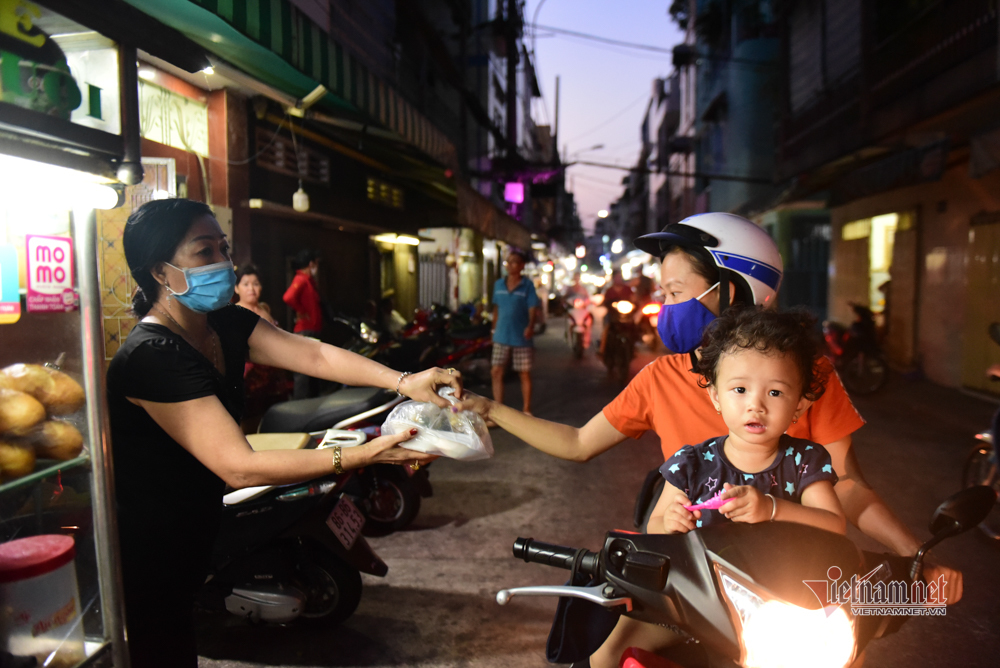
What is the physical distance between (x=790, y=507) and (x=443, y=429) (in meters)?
1.05

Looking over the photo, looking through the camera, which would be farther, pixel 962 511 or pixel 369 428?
pixel 369 428

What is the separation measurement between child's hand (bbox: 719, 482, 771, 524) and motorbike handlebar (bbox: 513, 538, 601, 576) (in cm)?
33

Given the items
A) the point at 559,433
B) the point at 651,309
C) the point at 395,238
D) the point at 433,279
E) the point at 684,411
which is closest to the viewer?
the point at 684,411

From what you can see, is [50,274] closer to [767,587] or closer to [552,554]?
[552,554]

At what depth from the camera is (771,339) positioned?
1559 millimetres

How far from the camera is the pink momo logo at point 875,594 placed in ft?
4.11

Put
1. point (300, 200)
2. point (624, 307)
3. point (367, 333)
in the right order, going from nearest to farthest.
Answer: point (367, 333) < point (300, 200) < point (624, 307)

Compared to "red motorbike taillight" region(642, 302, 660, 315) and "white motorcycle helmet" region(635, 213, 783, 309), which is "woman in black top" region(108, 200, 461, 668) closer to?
"white motorcycle helmet" region(635, 213, 783, 309)

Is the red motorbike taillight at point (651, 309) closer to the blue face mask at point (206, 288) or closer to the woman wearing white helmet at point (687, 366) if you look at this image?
the woman wearing white helmet at point (687, 366)

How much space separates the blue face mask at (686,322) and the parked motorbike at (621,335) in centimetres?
873

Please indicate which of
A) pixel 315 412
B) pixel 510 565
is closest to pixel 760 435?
pixel 510 565

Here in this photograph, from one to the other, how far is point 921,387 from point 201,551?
440 inches

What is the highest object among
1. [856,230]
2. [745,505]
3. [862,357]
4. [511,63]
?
[511,63]

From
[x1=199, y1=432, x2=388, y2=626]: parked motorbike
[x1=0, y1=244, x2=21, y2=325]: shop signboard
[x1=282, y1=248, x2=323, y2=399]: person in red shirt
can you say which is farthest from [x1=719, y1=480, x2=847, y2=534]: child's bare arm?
[x1=282, y1=248, x2=323, y2=399]: person in red shirt
